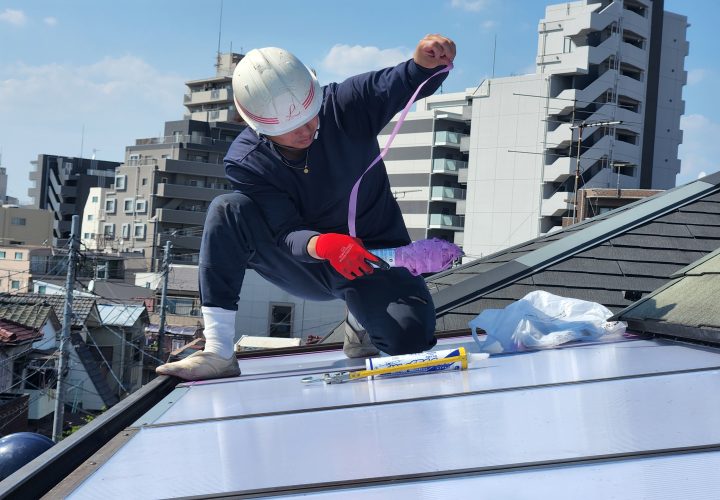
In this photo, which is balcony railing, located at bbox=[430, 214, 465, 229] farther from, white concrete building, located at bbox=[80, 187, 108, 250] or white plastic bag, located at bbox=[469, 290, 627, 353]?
white plastic bag, located at bbox=[469, 290, 627, 353]

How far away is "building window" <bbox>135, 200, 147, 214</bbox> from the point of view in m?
51.2

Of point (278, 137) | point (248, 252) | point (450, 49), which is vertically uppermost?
point (450, 49)

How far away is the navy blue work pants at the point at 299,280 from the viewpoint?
291 cm

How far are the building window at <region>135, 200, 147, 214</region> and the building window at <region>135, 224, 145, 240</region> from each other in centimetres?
92

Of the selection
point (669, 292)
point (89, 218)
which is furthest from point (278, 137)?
point (89, 218)

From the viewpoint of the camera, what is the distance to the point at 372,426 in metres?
1.78

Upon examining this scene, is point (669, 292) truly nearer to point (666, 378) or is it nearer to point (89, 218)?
point (666, 378)

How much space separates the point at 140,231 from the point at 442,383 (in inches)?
2033

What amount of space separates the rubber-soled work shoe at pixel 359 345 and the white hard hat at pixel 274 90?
1.01m

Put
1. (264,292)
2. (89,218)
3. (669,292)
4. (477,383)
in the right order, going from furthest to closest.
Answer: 1. (89,218)
2. (264,292)
3. (669,292)
4. (477,383)

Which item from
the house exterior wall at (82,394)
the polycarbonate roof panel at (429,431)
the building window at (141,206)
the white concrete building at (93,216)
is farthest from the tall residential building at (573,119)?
the polycarbonate roof panel at (429,431)

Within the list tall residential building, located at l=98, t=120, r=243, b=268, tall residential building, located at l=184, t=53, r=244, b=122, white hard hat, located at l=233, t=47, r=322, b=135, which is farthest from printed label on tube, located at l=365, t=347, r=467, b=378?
tall residential building, located at l=184, t=53, r=244, b=122

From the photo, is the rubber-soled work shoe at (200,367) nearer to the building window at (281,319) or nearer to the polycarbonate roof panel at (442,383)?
the polycarbonate roof panel at (442,383)

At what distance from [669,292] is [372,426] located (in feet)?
6.22
